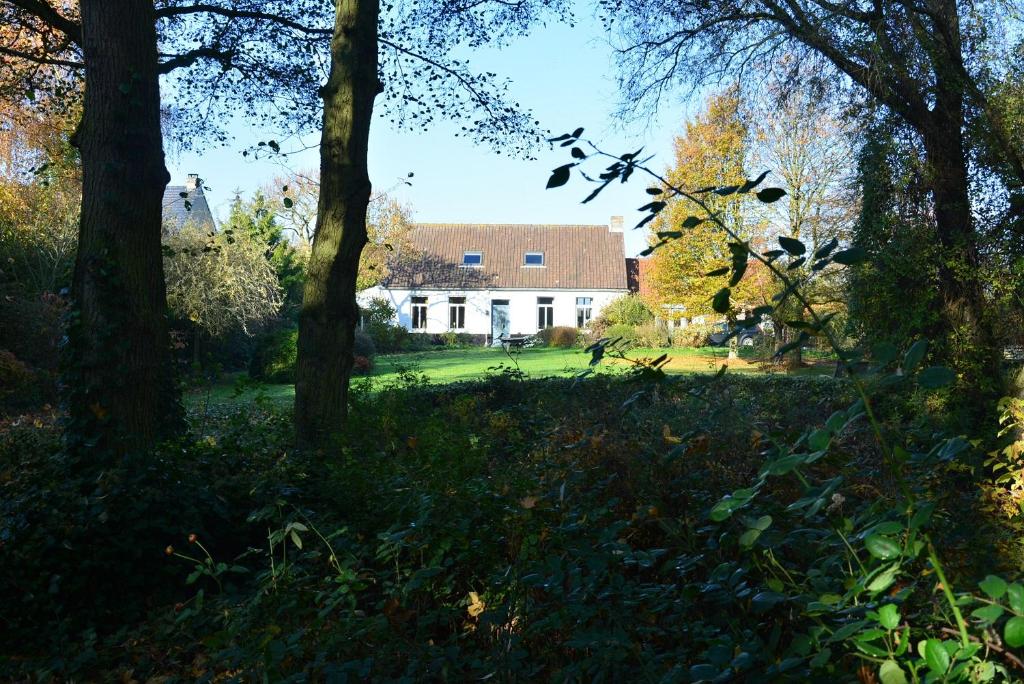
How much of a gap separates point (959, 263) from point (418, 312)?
3592 centimetres

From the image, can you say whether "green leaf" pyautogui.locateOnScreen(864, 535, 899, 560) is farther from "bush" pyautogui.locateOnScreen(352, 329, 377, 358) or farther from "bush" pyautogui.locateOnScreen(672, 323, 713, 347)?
"bush" pyautogui.locateOnScreen(672, 323, 713, 347)

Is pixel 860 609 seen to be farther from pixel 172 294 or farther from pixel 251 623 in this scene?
pixel 172 294

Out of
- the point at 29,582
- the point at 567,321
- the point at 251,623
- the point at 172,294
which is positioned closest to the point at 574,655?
the point at 251,623

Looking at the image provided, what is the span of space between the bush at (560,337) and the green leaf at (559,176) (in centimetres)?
3497

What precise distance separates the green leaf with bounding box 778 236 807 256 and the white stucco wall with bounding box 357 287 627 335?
1643 inches

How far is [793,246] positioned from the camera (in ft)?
A: 5.69

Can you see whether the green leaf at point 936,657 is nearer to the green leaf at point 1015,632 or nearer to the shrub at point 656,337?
the green leaf at point 1015,632

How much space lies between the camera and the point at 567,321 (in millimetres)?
43500

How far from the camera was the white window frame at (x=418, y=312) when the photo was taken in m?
43.7

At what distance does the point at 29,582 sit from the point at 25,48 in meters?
8.24

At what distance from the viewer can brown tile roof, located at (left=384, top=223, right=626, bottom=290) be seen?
4350 cm

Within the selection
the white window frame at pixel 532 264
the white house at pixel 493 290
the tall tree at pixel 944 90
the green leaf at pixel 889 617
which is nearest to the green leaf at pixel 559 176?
the green leaf at pixel 889 617

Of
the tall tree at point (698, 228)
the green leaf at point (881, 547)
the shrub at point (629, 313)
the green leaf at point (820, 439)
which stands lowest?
the green leaf at point (881, 547)

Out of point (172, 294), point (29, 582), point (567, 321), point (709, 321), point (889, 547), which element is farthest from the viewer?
point (567, 321)
